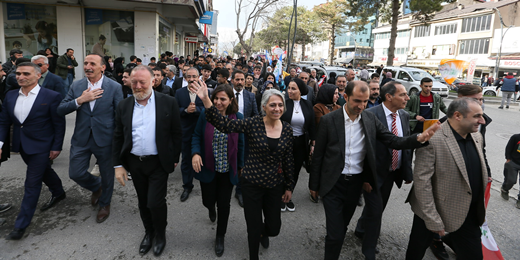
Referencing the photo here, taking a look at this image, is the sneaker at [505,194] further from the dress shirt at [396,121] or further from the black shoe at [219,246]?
the black shoe at [219,246]

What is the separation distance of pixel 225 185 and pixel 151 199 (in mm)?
754

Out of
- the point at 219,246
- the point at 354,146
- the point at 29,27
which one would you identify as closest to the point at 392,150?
the point at 354,146

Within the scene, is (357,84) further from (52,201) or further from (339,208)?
(52,201)

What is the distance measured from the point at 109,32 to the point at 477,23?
140ft

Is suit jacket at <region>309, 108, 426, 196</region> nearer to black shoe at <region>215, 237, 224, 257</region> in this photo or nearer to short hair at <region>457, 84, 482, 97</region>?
black shoe at <region>215, 237, 224, 257</region>

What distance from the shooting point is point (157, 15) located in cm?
1420

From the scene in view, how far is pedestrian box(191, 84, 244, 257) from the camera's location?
316 cm

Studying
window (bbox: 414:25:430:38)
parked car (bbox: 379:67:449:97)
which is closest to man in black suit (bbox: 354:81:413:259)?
parked car (bbox: 379:67:449:97)

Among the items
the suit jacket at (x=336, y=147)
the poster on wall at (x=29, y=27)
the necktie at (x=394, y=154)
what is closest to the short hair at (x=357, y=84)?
the suit jacket at (x=336, y=147)

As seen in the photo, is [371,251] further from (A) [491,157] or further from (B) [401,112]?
(A) [491,157]

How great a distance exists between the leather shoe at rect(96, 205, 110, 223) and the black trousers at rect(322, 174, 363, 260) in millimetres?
2740

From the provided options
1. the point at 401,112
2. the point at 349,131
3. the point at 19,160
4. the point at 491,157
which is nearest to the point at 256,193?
the point at 349,131

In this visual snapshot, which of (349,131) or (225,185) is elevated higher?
(349,131)

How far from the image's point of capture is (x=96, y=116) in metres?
3.71
